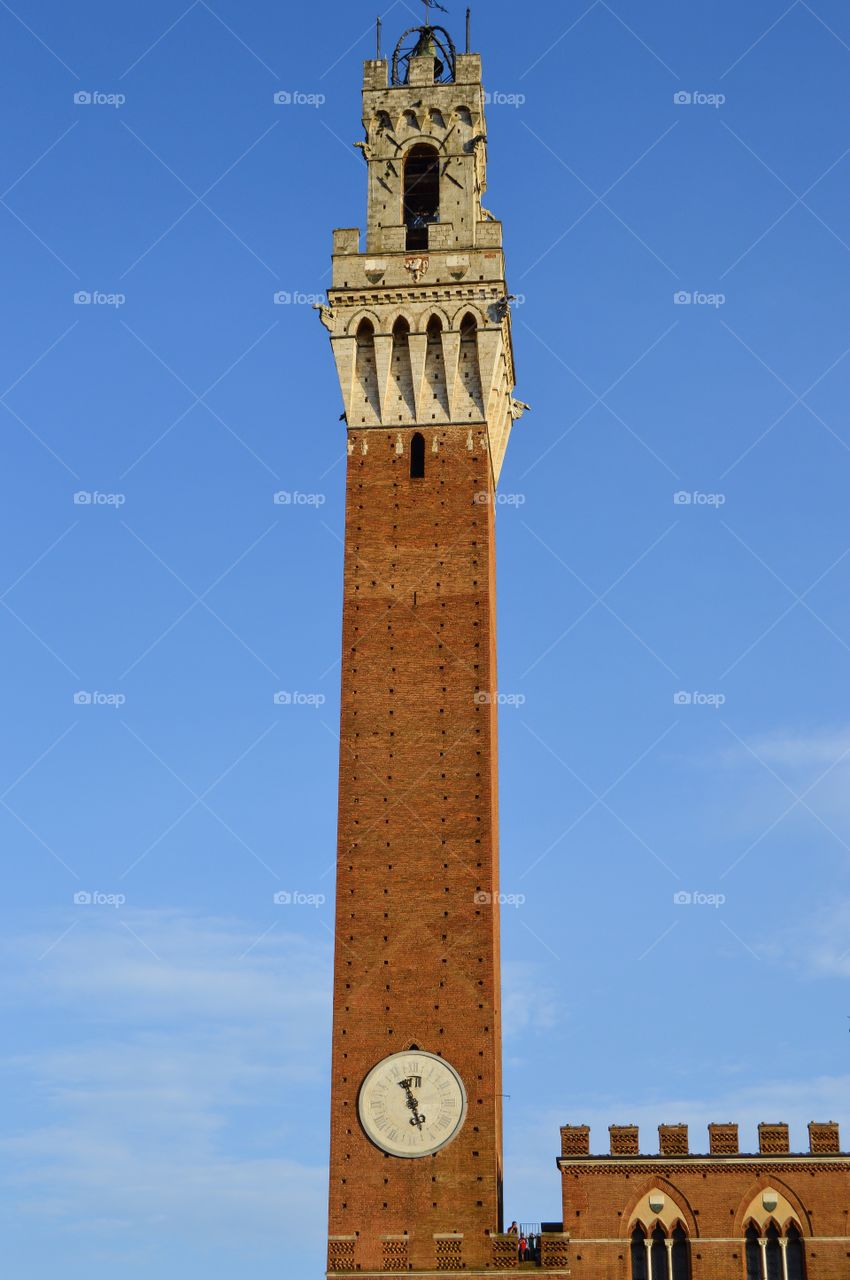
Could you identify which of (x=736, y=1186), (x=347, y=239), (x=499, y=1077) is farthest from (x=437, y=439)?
(x=736, y=1186)

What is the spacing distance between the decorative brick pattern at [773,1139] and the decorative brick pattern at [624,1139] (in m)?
2.87

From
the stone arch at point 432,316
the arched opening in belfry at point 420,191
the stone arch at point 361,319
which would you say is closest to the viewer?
the stone arch at point 432,316

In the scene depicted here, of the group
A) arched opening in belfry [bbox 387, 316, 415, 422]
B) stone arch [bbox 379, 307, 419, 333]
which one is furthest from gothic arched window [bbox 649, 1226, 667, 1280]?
stone arch [bbox 379, 307, 419, 333]

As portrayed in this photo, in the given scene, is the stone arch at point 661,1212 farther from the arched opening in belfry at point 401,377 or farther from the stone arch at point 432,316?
the stone arch at point 432,316

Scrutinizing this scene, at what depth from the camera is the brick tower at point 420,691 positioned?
4075 centimetres

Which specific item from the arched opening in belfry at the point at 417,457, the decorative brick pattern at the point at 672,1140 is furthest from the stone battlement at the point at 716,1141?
the arched opening in belfry at the point at 417,457

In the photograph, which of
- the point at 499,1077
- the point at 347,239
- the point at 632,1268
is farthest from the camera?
the point at 347,239

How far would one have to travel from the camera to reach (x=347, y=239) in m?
50.3

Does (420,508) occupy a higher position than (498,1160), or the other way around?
(420,508)

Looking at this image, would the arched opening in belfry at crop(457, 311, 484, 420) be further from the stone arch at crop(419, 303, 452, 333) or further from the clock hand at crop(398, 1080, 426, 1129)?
the clock hand at crop(398, 1080, 426, 1129)

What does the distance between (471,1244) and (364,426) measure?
21843mm

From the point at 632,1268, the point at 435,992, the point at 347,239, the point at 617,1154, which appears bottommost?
the point at 632,1268

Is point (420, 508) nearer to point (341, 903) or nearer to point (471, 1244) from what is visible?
point (341, 903)

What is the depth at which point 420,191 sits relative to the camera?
52875mm
